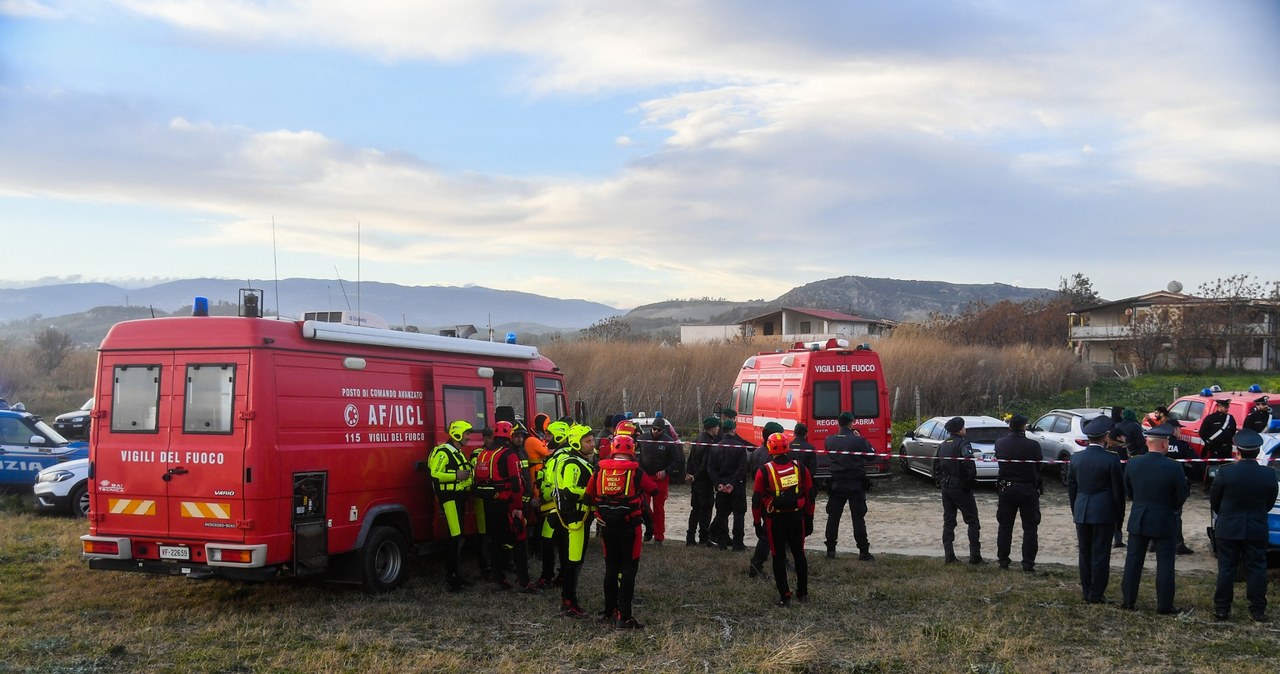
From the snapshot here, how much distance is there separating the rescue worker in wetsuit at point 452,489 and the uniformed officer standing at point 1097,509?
5909mm

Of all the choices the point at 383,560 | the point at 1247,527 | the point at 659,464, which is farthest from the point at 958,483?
the point at 383,560

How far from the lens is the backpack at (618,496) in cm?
808

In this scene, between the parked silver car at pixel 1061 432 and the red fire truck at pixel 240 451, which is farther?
the parked silver car at pixel 1061 432

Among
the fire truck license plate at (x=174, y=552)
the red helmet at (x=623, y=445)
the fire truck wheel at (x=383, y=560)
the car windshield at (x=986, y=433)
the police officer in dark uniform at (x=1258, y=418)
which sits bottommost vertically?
the fire truck wheel at (x=383, y=560)

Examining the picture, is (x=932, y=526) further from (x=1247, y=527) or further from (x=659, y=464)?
(x=1247, y=527)

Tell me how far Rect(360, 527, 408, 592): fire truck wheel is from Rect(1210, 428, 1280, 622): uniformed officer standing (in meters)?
7.48

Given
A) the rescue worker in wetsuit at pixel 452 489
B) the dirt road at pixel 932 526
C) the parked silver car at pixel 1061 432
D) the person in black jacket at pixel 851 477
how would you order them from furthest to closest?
the parked silver car at pixel 1061 432, the dirt road at pixel 932 526, the person in black jacket at pixel 851 477, the rescue worker in wetsuit at pixel 452 489

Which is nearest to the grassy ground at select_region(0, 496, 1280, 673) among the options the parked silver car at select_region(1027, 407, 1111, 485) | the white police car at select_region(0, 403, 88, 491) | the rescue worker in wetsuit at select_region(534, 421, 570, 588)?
the rescue worker in wetsuit at select_region(534, 421, 570, 588)

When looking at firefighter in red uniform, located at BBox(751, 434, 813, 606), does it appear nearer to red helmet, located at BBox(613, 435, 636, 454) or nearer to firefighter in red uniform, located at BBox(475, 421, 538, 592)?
red helmet, located at BBox(613, 435, 636, 454)

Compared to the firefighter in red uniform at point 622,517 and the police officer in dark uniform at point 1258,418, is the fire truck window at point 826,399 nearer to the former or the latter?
the police officer in dark uniform at point 1258,418

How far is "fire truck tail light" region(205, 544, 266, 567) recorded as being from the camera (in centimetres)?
789

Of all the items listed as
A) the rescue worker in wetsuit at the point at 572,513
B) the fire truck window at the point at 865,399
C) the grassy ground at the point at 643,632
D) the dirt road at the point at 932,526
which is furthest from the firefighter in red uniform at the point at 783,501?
the fire truck window at the point at 865,399

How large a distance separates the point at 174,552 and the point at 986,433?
14.8 metres

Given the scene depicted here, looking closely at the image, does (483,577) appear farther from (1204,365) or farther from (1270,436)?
(1204,365)
